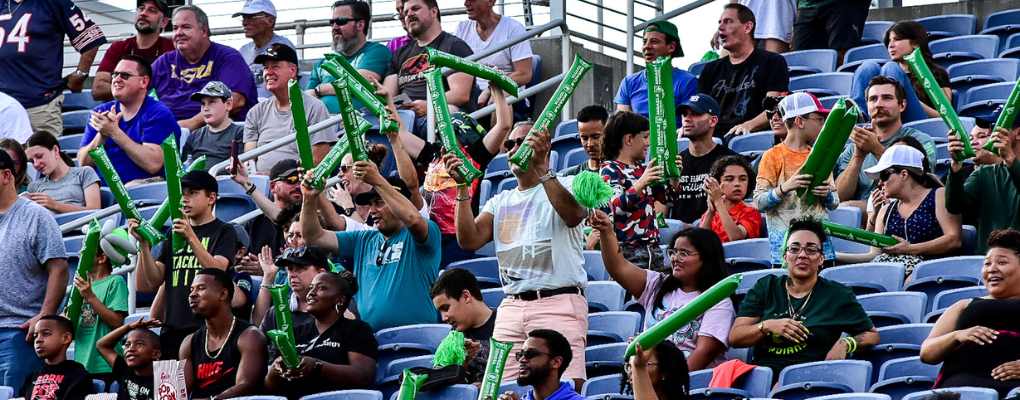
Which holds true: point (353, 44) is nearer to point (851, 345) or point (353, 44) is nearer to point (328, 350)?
point (328, 350)

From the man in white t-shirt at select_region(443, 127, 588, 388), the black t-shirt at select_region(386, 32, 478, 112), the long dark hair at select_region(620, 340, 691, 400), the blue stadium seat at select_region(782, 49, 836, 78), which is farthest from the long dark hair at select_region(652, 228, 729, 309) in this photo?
the blue stadium seat at select_region(782, 49, 836, 78)

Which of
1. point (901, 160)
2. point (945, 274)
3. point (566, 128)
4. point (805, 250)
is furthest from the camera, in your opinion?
point (566, 128)

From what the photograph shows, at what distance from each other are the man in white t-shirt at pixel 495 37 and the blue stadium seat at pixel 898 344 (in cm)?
464

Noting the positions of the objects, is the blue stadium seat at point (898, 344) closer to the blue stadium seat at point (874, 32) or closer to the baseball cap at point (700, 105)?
the baseball cap at point (700, 105)

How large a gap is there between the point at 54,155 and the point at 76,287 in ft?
6.26

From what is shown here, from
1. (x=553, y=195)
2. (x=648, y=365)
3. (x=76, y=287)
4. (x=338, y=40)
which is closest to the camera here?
(x=648, y=365)

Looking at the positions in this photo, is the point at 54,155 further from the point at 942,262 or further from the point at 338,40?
the point at 942,262

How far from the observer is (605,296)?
729 centimetres

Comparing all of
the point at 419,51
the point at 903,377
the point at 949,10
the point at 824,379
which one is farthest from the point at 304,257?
the point at 949,10

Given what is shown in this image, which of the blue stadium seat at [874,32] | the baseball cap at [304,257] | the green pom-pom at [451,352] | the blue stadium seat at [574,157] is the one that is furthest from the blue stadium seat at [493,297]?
the blue stadium seat at [874,32]

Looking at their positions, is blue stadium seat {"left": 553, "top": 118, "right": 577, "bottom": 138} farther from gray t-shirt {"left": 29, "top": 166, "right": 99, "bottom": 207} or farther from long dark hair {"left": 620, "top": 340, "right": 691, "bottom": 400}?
long dark hair {"left": 620, "top": 340, "right": 691, "bottom": 400}

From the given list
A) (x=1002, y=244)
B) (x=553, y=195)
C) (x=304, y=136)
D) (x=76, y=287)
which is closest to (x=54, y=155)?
(x=76, y=287)

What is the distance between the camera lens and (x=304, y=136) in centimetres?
729

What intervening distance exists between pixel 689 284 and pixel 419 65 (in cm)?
412
